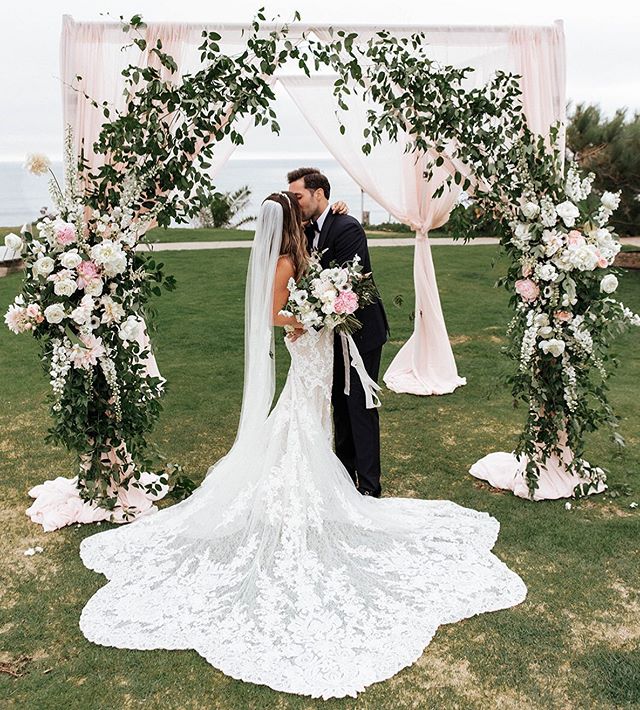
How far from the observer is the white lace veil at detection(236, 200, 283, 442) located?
407 centimetres

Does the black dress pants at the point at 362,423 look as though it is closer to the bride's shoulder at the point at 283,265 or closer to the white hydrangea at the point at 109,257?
the bride's shoulder at the point at 283,265

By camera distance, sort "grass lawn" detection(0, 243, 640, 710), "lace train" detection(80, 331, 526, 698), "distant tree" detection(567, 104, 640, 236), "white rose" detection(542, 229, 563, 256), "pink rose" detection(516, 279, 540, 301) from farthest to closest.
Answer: "distant tree" detection(567, 104, 640, 236), "pink rose" detection(516, 279, 540, 301), "white rose" detection(542, 229, 563, 256), "lace train" detection(80, 331, 526, 698), "grass lawn" detection(0, 243, 640, 710)

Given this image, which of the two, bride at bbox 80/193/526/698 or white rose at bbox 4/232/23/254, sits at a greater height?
white rose at bbox 4/232/23/254

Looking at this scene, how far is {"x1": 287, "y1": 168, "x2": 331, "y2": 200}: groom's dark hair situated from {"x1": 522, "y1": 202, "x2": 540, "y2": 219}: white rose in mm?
1101

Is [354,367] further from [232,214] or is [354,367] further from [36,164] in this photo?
[232,214]

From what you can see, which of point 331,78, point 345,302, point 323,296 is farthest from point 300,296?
point 331,78

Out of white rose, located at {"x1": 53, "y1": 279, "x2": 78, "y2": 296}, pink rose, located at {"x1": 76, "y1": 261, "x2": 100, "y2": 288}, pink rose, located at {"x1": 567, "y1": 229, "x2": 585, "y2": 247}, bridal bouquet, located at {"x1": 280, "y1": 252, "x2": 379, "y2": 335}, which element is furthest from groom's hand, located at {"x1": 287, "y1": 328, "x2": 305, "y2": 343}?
pink rose, located at {"x1": 567, "y1": 229, "x2": 585, "y2": 247}

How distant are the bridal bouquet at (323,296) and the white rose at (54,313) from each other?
1.11 meters

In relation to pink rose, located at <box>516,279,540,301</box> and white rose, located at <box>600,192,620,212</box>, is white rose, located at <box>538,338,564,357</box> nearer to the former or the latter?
pink rose, located at <box>516,279,540,301</box>

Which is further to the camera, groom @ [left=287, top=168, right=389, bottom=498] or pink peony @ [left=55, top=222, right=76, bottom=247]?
groom @ [left=287, top=168, right=389, bottom=498]

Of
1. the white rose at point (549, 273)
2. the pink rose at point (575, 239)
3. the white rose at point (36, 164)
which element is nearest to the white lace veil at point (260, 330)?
the white rose at point (36, 164)

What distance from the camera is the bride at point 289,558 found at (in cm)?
317

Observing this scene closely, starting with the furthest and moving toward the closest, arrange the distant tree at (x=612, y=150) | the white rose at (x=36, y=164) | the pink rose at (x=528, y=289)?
the distant tree at (x=612, y=150)
the pink rose at (x=528, y=289)
the white rose at (x=36, y=164)

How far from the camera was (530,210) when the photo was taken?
13.9 ft
